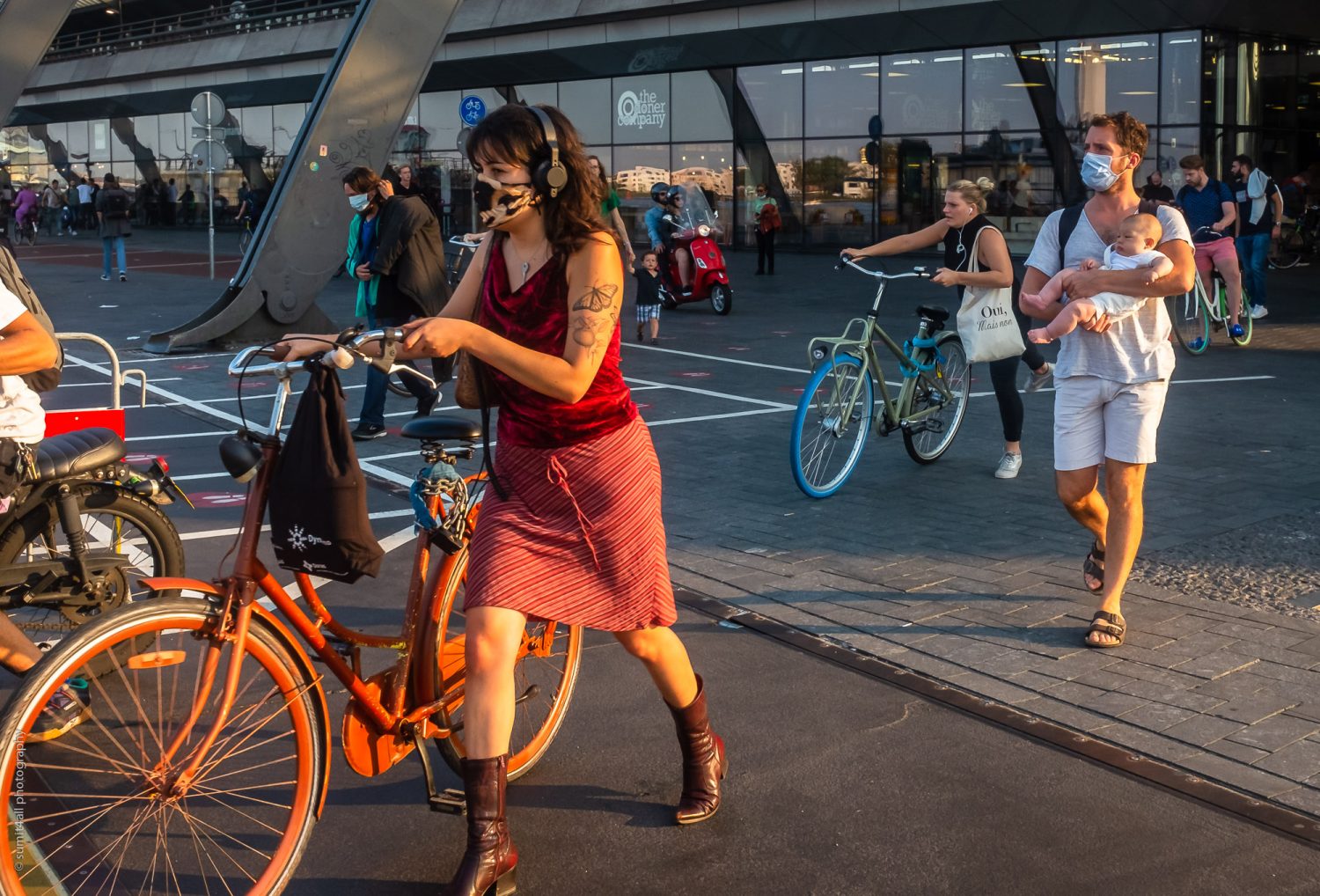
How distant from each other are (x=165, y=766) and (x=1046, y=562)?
4440 mm

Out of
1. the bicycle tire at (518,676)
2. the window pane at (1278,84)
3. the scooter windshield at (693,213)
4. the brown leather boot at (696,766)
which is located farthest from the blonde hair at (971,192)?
the window pane at (1278,84)

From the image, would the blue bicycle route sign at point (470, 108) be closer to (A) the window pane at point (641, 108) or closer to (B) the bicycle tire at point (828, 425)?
(A) the window pane at point (641, 108)

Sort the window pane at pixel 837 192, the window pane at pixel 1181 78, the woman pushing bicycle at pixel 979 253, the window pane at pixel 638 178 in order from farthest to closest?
the window pane at pixel 638 178, the window pane at pixel 837 192, the window pane at pixel 1181 78, the woman pushing bicycle at pixel 979 253

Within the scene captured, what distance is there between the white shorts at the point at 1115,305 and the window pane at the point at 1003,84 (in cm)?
2325

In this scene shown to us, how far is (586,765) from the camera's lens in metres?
4.41

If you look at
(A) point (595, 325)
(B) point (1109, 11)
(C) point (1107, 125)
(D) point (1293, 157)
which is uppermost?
(B) point (1109, 11)

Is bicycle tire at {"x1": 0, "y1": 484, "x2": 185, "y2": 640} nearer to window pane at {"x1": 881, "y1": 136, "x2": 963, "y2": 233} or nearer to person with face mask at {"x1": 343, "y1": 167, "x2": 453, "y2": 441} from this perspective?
person with face mask at {"x1": 343, "y1": 167, "x2": 453, "y2": 441}

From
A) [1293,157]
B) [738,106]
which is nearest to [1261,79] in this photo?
[1293,157]

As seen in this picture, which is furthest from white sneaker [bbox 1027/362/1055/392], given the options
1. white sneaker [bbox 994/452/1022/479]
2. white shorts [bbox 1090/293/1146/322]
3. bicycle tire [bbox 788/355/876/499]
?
white shorts [bbox 1090/293/1146/322]

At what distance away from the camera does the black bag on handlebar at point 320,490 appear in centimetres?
320

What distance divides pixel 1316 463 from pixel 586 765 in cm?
608

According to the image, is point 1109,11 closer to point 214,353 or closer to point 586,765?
point 214,353

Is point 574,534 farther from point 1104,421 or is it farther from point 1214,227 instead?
point 1214,227

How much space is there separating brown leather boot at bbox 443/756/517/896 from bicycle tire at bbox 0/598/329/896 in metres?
0.36
